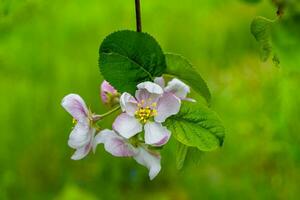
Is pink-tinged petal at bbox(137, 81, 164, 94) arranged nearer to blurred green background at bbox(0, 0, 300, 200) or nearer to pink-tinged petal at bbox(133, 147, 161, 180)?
pink-tinged petal at bbox(133, 147, 161, 180)

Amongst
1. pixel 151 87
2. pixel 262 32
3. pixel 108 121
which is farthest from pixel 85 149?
pixel 108 121

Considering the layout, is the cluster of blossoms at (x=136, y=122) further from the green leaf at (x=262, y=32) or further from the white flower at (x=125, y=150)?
the green leaf at (x=262, y=32)

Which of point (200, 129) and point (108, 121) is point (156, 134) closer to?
point (200, 129)

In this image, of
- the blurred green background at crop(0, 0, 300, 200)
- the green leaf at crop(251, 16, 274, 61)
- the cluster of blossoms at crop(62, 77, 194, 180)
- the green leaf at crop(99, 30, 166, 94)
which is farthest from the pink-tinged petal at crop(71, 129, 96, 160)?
the blurred green background at crop(0, 0, 300, 200)

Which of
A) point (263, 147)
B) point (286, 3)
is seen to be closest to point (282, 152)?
point (263, 147)

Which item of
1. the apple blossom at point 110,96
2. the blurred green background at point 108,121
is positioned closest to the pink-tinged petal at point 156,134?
the apple blossom at point 110,96

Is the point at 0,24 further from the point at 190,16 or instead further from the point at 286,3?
the point at 190,16
